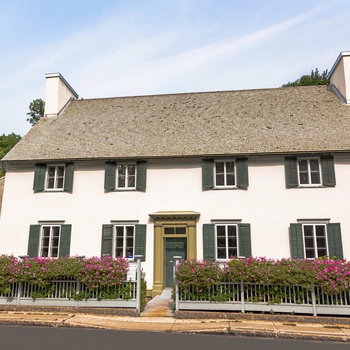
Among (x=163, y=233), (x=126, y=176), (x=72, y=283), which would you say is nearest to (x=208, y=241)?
(x=163, y=233)

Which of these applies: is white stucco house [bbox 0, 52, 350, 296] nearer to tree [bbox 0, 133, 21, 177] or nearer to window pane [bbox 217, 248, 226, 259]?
window pane [bbox 217, 248, 226, 259]

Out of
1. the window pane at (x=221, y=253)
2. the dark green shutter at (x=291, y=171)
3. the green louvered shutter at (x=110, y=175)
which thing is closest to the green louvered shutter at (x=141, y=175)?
the green louvered shutter at (x=110, y=175)

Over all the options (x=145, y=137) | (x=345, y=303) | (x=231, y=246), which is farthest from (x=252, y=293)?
(x=145, y=137)

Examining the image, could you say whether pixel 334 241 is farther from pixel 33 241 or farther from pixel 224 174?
pixel 33 241

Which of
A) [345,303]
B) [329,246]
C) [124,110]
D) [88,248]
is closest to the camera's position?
[345,303]

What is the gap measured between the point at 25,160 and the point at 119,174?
14.3 feet

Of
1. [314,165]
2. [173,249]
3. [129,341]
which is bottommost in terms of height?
[129,341]

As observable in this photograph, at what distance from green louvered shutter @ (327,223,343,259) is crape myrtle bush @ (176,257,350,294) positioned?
3180mm

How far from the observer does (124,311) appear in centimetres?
980

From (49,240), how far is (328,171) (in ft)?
40.1

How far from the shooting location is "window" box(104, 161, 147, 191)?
46.9 feet

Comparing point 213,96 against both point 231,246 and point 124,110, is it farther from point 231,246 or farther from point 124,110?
point 231,246

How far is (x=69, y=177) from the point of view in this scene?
14680mm

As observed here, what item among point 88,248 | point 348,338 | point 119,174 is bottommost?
point 348,338
